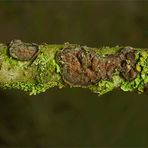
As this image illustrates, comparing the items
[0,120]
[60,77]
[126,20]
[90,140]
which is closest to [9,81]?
[60,77]

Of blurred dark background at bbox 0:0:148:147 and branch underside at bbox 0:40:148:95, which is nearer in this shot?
branch underside at bbox 0:40:148:95

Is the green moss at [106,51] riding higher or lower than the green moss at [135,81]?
higher

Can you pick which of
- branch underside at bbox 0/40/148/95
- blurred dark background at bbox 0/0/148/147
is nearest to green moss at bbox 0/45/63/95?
branch underside at bbox 0/40/148/95

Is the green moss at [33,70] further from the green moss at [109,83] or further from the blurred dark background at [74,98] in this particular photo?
the blurred dark background at [74,98]

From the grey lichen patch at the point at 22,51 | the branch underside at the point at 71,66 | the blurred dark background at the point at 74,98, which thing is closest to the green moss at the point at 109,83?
the branch underside at the point at 71,66

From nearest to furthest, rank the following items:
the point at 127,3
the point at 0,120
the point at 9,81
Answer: the point at 9,81 < the point at 0,120 < the point at 127,3

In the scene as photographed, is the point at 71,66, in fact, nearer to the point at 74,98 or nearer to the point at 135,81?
the point at 135,81

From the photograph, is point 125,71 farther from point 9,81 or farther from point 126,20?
point 126,20

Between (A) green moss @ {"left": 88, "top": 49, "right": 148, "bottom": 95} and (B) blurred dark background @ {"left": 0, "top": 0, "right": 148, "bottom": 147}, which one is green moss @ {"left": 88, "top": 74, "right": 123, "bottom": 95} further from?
(B) blurred dark background @ {"left": 0, "top": 0, "right": 148, "bottom": 147}
